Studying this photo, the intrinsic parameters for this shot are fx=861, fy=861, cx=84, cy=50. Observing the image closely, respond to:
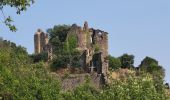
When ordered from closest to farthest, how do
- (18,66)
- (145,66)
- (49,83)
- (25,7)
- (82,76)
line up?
(25,7)
(49,83)
(18,66)
(82,76)
(145,66)

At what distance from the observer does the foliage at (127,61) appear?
91.9 metres

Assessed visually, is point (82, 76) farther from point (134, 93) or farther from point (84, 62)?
point (134, 93)

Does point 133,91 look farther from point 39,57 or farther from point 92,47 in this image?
point 92,47

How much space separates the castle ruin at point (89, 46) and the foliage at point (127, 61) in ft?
6.15

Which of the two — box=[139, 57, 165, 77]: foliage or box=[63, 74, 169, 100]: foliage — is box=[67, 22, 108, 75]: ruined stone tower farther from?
box=[63, 74, 169, 100]: foliage

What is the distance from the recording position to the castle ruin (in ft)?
293

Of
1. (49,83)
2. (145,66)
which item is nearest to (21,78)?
(49,83)

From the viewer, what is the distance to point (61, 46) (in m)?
94.6

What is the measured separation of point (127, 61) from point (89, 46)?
17.5 ft

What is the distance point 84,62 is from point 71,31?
8.47m

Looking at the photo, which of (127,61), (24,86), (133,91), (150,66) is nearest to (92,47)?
(127,61)

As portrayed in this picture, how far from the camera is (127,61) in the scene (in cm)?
9225

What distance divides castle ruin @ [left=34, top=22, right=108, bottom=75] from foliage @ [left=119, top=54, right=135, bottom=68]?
1874 mm

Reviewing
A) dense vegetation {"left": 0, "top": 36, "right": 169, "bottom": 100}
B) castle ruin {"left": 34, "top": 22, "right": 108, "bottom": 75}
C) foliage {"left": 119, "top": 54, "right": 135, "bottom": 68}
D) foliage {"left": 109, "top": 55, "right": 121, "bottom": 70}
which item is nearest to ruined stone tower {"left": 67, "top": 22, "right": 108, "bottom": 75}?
castle ruin {"left": 34, "top": 22, "right": 108, "bottom": 75}
